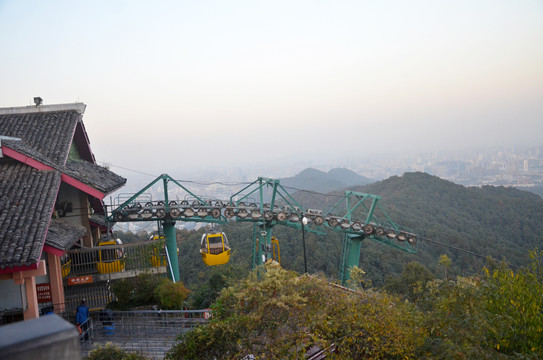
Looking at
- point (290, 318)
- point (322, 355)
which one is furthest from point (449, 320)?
point (290, 318)

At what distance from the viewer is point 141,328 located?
1296cm

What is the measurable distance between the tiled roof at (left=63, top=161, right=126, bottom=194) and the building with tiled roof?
39mm

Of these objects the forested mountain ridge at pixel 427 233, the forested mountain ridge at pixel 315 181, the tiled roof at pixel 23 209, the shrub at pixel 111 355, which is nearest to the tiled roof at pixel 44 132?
the tiled roof at pixel 23 209

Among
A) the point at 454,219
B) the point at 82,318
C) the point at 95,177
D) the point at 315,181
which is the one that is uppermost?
the point at 95,177

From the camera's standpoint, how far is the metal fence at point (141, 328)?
11594mm

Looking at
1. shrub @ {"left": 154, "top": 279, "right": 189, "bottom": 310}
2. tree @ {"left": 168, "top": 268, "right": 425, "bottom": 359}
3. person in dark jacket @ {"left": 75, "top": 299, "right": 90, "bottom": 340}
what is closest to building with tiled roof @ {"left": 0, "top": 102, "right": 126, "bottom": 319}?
person in dark jacket @ {"left": 75, "top": 299, "right": 90, "bottom": 340}

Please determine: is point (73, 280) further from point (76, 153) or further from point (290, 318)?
point (290, 318)

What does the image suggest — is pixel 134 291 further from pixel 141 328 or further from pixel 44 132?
pixel 44 132

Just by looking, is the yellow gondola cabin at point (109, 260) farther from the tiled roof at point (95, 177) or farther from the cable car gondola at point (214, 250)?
the cable car gondola at point (214, 250)

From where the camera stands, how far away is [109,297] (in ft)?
49.8

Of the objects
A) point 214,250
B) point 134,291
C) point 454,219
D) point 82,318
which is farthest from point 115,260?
point 454,219

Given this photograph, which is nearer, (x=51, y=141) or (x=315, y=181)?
(x=51, y=141)

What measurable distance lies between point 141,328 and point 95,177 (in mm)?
5967

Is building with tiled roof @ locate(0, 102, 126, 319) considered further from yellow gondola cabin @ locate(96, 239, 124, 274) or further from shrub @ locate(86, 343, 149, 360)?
shrub @ locate(86, 343, 149, 360)
